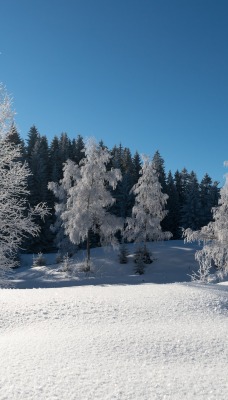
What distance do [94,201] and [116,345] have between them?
65.3 ft

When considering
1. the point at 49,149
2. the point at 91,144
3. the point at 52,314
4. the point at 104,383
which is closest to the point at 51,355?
the point at 104,383

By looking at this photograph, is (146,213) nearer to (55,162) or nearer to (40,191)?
(40,191)

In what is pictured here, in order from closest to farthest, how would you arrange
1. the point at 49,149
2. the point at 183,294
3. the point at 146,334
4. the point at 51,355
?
the point at 51,355 → the point at 146,334 → the point at 183,294 → the point at 49,149

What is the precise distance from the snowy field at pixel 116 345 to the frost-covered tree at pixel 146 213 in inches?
748

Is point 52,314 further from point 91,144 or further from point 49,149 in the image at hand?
point 49,149

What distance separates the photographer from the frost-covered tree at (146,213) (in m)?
27.8

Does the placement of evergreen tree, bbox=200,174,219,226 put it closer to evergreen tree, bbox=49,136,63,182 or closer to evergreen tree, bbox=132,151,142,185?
evergreen tree, bbox=132,151,142,185

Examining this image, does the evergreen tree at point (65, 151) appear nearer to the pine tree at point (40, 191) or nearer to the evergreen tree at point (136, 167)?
the pine tree at point (40, 191)

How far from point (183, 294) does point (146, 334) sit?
9.25ft

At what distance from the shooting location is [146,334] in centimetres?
536

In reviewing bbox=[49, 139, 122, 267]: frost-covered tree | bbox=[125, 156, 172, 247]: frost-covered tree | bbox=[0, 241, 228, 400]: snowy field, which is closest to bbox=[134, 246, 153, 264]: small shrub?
bbox=[125, 156, 172, 247]: frost-covered tree

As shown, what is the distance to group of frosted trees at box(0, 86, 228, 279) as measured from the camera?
10758mm

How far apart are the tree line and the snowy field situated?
3491cm

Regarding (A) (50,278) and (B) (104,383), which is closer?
(B) (104,383)
